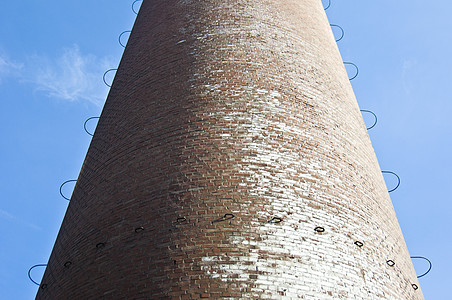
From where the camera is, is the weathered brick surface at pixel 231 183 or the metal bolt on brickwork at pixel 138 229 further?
the metal bolt on brickwork at pixel 138 229

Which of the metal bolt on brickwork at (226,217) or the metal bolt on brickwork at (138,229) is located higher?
the metal bolt on brickwork at (226,217)

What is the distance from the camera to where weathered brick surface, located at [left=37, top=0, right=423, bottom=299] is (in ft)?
21.9

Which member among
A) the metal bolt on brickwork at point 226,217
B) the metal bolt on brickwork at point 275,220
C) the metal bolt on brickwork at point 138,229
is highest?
the metal bolt on brickwork at point 275,220

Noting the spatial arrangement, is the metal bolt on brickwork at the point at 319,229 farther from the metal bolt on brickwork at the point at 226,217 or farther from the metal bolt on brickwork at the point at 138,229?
the metal bolt on brickwork at the point at 138,229

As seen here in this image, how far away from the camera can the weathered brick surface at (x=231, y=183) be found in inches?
263

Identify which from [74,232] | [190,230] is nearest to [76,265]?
[74,232]

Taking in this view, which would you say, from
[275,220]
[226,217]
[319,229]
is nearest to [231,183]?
[226,217]

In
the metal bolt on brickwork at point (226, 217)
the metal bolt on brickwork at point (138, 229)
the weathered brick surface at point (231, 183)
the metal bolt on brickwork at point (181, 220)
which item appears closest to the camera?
the weathered brick surface at point (231, 183)

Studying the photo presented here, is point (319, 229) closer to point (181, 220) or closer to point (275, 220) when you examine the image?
point (275, 220)

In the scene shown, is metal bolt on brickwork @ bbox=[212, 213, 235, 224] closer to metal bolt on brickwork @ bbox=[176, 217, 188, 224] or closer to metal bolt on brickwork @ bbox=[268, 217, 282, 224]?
metal bolt on brickwork @ bbox=[176, 217, 188, 224]

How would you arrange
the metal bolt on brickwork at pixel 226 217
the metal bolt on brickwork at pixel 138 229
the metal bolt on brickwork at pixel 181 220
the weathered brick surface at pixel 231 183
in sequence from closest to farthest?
the weathered brick surface at pixel 231 183 → the metal bolt on brickwork at pixel 226 217 → the metal bolt on brickwork at pixel 181 220 → the metal bolt on brickwork at pixel 138 229

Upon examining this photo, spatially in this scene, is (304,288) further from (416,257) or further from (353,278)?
(416,257)

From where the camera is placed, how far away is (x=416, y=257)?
955 cm

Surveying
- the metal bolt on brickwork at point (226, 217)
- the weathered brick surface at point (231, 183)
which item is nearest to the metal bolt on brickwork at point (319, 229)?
the weathered brick surface at point (231, 183)
